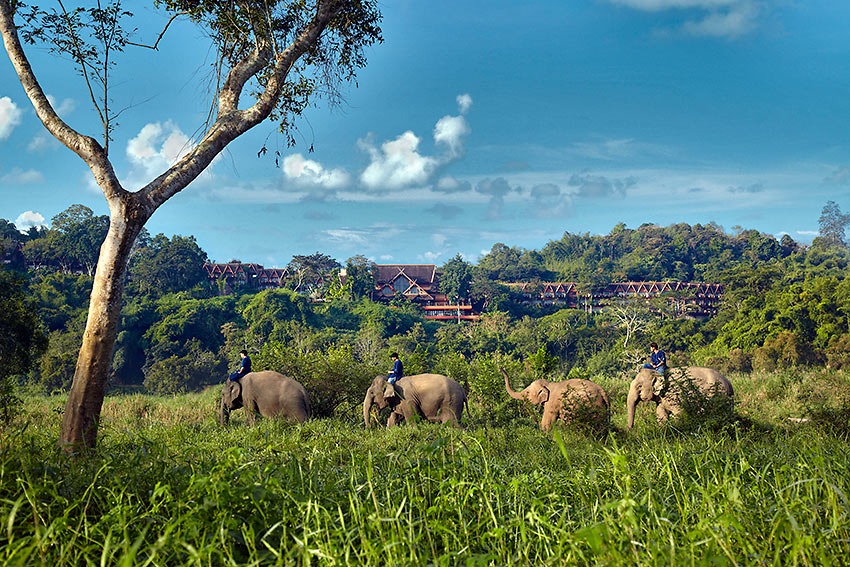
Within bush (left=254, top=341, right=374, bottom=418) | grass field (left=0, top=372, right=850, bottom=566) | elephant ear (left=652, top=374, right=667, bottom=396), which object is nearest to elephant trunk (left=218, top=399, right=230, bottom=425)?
bush (left=254, top=341, right=374, bottom=418)

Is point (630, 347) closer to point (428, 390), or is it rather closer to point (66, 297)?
point (428, 390)

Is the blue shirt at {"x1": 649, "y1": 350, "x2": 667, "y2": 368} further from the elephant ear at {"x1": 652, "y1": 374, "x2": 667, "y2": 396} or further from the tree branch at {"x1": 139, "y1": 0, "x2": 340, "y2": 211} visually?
the tree branch at {"x1": 139, "y1": 0, "x2": 340, "y2": 211}

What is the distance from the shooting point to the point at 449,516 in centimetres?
276

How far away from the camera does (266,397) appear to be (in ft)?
29.9

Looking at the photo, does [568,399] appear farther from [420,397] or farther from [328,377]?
[328,377]

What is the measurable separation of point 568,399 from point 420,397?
8.00 ft

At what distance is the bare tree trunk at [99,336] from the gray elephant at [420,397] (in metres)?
4.47

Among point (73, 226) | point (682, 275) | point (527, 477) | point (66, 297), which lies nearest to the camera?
point (527, 477)

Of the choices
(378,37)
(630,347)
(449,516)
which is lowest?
(630,347)

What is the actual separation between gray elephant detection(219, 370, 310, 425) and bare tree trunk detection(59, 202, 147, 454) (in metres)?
4.11

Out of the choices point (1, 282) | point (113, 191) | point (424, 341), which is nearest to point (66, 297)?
point (424, 341)

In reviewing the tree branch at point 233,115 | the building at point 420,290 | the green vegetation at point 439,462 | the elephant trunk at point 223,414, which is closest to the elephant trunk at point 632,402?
the green vegetation at point 439,462

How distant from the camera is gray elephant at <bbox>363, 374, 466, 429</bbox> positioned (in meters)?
8.94

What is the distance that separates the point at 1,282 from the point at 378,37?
896cm
